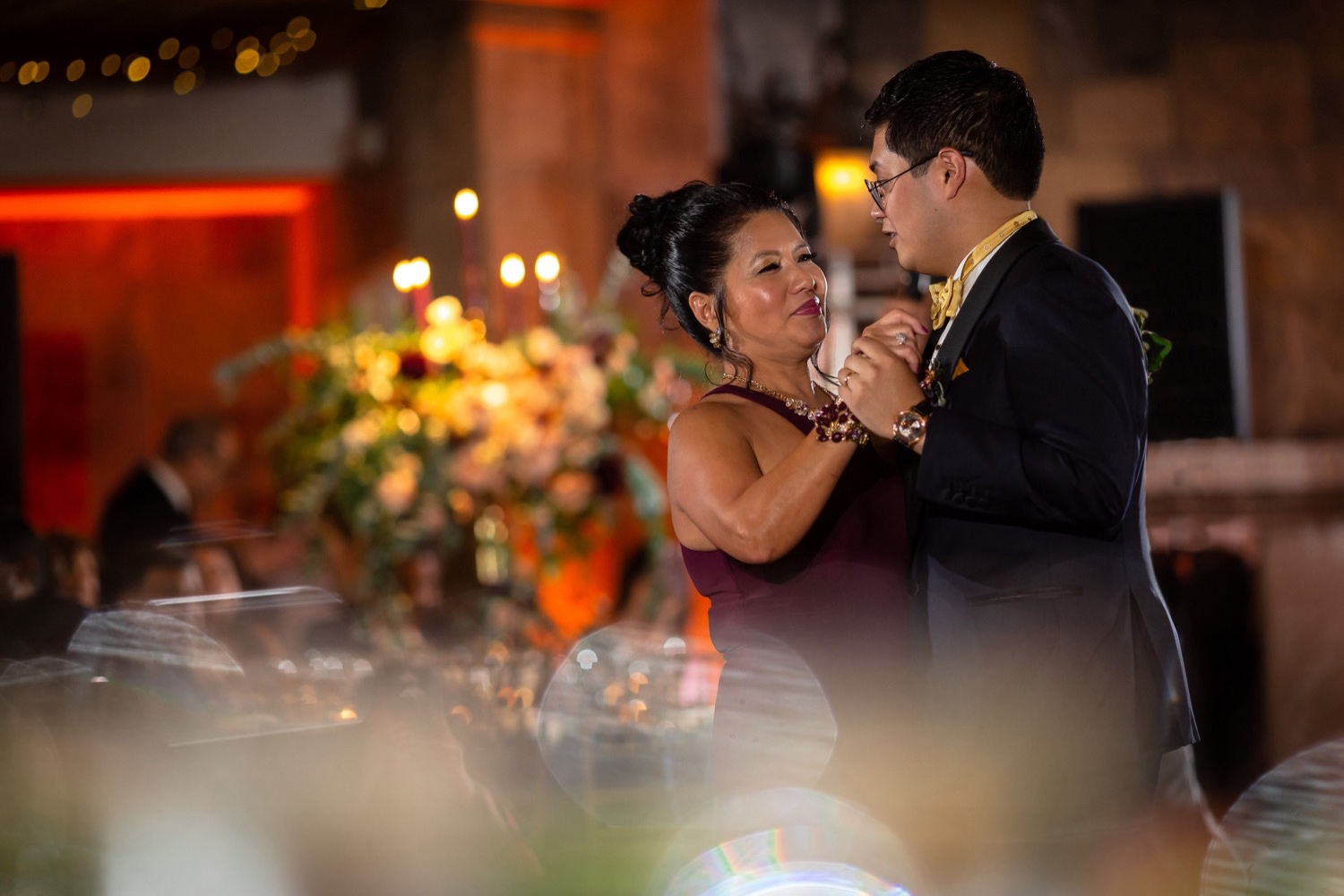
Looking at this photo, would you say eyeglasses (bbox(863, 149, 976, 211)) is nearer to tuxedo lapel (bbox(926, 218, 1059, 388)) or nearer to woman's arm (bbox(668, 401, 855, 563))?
tuxedo lapel (bbox(926, 218, 1059, 388))

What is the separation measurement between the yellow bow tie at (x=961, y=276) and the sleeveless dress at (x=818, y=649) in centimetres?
31

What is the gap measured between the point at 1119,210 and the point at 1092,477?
11.1 feet

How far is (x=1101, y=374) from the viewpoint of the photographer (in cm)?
171

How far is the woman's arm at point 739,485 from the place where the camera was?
74.2 inches

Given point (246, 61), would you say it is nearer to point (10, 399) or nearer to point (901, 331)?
point (10, 399)

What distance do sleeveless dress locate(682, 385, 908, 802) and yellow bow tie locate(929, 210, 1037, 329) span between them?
0.31 m

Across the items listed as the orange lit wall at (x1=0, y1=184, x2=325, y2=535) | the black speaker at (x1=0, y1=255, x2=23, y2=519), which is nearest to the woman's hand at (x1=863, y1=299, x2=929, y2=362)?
the black speaker at (x1=0, y1=255, x2=23, y2=519)

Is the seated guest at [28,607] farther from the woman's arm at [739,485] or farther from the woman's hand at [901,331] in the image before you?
the woman's hand at [901,331]

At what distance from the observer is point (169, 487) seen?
16.7 feet

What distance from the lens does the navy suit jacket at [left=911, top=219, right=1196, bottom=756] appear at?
1702mm

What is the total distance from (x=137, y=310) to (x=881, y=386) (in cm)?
573

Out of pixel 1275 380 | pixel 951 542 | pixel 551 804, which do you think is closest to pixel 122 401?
pixel 551 804

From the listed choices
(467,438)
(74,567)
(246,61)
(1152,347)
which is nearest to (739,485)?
(1152,347)

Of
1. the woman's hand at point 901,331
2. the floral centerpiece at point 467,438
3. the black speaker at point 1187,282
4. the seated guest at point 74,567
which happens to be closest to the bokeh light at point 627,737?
the floral centerpiece at point 467,438
